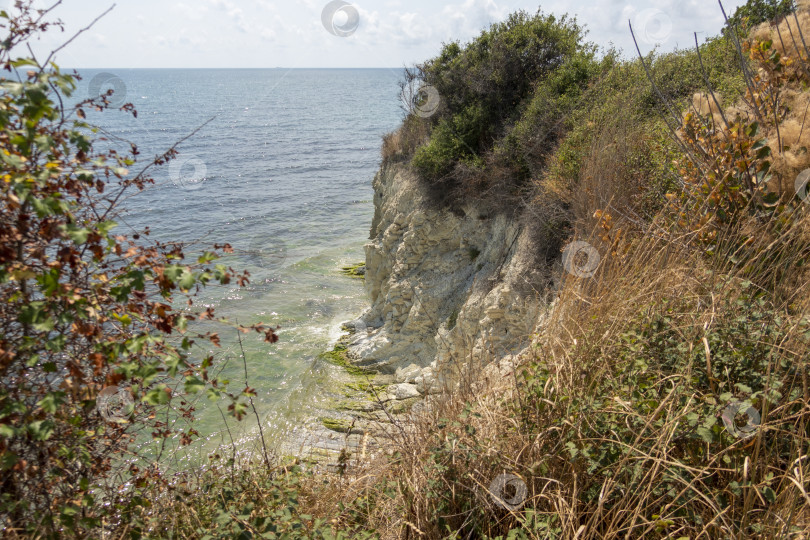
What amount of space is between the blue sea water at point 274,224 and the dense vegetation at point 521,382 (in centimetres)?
64

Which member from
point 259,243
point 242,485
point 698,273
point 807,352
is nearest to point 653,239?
point 698,273

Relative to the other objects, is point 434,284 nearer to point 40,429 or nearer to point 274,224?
point 40,429

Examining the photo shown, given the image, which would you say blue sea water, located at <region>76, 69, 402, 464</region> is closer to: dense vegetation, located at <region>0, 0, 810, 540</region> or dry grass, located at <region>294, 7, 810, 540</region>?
dense vegetation, located at <region>0, 0, 810, 540</region>

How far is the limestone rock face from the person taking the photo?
9422 mm

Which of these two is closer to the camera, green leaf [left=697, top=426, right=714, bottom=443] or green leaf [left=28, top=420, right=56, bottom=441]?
green leaf [left=28, top=420, right=56, bottom=441]

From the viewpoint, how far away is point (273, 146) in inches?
1821

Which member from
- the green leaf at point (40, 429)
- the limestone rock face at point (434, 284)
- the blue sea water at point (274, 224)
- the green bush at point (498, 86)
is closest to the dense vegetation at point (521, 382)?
the green leaf at point (40, 429)

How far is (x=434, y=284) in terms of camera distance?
40.6 feet

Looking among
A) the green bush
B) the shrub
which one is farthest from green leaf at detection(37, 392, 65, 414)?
the green bush

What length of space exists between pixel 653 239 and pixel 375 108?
279 feet

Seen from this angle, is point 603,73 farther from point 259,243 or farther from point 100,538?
point 259,243

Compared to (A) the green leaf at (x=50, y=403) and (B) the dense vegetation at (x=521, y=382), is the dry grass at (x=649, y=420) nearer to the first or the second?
(B) the dense vegetation at (x=521, y=382)

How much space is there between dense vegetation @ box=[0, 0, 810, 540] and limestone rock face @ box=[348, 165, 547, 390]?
411 cm

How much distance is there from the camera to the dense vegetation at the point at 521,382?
2359 mm
